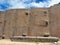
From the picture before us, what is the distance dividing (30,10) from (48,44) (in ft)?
35.9

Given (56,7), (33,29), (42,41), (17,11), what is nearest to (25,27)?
(33,29)

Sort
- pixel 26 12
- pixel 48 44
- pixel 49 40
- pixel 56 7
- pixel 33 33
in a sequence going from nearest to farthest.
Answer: pixel 48 44 < pixel 49 40 < pixel 56 7 < pixel 33 33 < pixel 26 12

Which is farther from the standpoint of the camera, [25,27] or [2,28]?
[2,28]

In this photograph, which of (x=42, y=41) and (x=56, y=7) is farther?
(x=56, y=7)

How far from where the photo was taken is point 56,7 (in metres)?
15.4

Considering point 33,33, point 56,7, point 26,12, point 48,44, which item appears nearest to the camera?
point 48,44

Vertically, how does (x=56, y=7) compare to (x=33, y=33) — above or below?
above

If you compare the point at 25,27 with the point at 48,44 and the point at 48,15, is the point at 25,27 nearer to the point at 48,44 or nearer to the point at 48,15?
the point at 48,15

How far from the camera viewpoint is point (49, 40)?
806 cm

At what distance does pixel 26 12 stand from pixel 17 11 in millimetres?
1080

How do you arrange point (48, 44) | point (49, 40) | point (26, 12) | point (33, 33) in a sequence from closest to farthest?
point (48, 44)
point (49, 40)
point (33, 33)
point (26, 12)

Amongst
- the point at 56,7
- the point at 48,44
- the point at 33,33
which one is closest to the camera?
the point at 48,44

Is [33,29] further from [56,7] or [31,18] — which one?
[56,7]

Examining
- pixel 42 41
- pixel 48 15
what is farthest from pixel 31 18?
pixel 42 41
